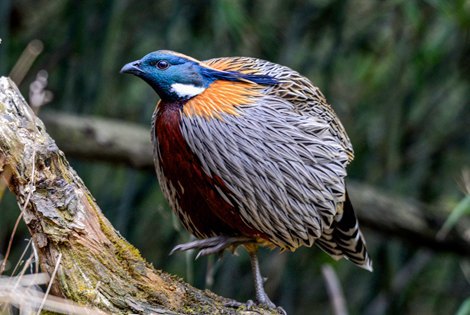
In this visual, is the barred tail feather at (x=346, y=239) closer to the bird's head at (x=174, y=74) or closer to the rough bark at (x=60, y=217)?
the bird's head at (x=174, y=74)

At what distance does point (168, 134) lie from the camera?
3.53 metres

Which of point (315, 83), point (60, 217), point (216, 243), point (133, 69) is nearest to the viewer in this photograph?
point (60, 217)

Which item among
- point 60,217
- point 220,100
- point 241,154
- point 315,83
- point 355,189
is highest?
point 220,100

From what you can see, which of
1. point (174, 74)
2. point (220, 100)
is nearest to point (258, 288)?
point (220, 100)

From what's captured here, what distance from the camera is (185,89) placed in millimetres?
3559

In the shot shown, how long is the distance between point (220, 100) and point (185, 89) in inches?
5.8

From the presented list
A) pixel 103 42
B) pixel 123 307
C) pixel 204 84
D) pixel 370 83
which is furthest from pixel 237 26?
pixel 123 307

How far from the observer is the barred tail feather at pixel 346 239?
4113 millimetres

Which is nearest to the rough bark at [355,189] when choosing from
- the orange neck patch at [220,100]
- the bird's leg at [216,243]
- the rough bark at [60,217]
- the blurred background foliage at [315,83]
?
the blurred background foliage at [315,83]

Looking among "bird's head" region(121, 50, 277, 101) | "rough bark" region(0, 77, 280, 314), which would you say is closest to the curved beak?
"bird's head" region(121, 50, 277, 101)

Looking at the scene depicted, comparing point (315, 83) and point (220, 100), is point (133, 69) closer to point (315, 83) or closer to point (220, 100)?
point (220, 100)

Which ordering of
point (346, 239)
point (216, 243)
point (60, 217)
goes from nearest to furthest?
point (60, 217)
point (216, 243)
point (346, 239)

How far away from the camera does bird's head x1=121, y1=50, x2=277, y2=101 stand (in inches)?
138

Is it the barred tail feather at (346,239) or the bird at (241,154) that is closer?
the bird at (241,154)
